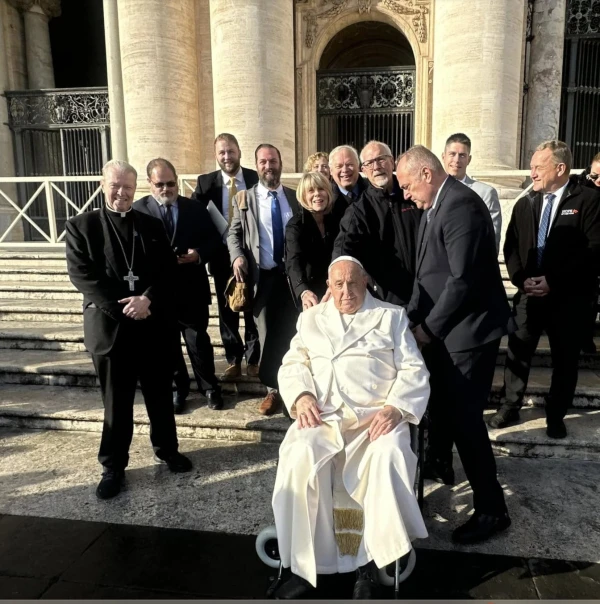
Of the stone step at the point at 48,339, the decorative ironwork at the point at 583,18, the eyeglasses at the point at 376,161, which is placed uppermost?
the decorative ironwork at the point at 583,18

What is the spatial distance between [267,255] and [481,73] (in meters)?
5.72

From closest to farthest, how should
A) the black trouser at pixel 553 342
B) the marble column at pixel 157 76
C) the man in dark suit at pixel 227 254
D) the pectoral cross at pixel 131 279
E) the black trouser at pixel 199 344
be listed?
the pectoral cross at pixel 131 279, the black trouser at pixel 553 342, the black trouser at pixel 199 344, the man in dark suit at pixel 227 254, the marble column at pixel 157 76

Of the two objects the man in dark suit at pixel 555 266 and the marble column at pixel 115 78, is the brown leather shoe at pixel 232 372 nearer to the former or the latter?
the man in dark suit at pixel 555 266

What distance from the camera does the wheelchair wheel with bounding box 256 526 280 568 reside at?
259cm

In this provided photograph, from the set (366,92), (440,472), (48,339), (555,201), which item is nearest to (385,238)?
(555,201)

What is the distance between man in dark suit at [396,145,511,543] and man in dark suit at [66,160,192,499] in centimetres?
177

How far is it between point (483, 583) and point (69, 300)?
21.1ft

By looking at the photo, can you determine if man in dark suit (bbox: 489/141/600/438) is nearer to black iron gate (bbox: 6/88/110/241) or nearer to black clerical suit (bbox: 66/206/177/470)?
black clerical suit (bbox: 66/206/177/470)

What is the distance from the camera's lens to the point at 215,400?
455 centimetres

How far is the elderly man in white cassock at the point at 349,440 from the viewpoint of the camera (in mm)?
2436

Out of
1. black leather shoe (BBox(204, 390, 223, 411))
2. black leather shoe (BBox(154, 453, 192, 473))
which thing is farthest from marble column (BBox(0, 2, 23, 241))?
black leather shoe (BBox(154, 453, 192, 473))

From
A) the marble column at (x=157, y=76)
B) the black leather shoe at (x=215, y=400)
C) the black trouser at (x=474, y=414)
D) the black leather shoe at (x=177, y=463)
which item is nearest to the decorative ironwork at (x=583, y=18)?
the marble column at (x=157, y=76)

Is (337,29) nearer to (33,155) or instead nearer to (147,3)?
(147,3)

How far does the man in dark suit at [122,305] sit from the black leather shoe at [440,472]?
188 cm
